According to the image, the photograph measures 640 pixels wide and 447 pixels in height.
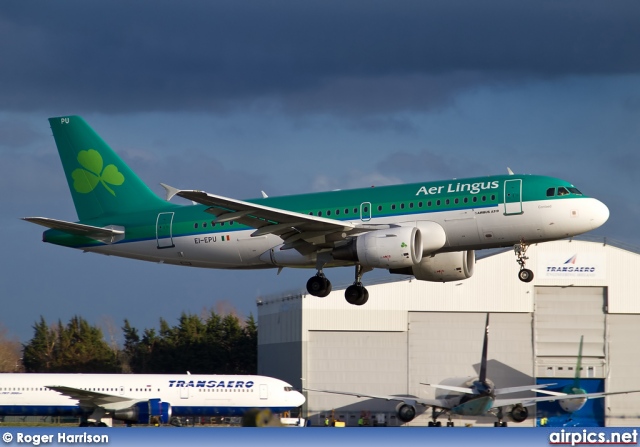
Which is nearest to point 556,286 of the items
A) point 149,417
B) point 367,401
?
point 367,401

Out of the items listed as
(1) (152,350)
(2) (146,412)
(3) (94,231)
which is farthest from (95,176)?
(1) (152,350)

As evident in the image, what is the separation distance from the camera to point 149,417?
52688 millimetres

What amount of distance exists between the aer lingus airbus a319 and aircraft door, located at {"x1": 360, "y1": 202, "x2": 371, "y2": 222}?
0.04m

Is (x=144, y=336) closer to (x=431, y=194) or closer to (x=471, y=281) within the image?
(x=471, y=281)

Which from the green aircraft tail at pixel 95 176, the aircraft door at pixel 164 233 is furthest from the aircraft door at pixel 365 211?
the green aircraft tail at pixel 95 176

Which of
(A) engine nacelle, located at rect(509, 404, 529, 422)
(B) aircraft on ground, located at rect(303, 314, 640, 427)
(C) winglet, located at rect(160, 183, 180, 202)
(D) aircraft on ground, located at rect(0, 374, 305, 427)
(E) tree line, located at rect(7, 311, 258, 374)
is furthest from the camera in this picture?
(E) tree line, located at rect(7, 311, 258, 374)

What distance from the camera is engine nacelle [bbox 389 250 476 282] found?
44.4 m

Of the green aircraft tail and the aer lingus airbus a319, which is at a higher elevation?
the green aircraft tail

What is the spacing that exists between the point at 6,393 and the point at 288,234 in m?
21.0

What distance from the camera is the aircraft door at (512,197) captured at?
3925 centimetres

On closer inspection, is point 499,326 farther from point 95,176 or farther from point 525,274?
point 95,176

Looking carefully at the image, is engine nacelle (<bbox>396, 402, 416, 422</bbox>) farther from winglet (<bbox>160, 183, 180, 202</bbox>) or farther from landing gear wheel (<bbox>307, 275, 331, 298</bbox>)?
winglet (<bbox>160, 183, 180, 202</bbox>)

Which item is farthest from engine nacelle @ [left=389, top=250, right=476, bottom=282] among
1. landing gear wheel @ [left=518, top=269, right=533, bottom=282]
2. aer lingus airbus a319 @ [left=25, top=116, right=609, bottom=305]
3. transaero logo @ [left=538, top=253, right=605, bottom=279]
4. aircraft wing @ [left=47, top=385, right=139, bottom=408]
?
transaero logo @ [left=538, top=253, right=605, bottom=279]

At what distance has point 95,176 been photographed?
48.1 meters
